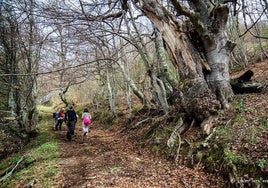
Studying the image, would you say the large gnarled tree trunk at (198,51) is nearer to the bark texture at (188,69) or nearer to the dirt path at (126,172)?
the bark texture at (188,69)

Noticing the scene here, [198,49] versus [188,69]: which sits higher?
[198,49]

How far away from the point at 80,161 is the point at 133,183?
2.95 m

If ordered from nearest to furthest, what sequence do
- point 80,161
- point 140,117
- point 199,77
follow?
1. point 199,77
2. point 80,161
3. point 140,117

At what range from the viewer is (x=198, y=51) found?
23.2 feet

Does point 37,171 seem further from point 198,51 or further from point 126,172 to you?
point 198,51

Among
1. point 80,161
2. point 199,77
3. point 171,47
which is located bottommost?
point 80,161

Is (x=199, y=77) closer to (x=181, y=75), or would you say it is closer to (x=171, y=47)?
(x=181, y=75)

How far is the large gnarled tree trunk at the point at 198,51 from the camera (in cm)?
648

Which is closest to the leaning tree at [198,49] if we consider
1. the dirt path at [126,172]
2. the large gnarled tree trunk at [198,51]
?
the large gnarled tree trunk at [198,51]

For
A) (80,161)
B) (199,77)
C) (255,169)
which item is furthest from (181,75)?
(80,161)

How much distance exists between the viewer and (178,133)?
263 inches

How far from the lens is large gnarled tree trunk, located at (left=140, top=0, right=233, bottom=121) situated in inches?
255

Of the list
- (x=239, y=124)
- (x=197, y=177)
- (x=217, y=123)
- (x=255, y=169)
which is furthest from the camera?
(x=217, y=123)

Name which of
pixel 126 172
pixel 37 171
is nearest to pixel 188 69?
pixel 126 172
